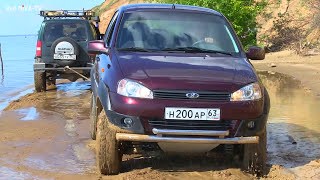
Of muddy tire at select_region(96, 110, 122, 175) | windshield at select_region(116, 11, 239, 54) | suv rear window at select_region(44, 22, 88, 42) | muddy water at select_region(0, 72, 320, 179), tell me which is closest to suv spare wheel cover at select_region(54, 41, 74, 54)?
suv rear window at select_region(44, 22, 88, 42)

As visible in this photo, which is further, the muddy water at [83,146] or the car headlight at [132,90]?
the muddy water at [83,146]

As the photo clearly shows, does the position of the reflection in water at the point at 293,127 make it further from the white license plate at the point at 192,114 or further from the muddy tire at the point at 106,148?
the muddy tire at the point at 106,148

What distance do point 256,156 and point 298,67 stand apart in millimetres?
14419

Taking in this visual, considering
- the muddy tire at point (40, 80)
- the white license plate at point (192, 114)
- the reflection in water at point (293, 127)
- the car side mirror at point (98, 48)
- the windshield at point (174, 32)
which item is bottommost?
the muddy tire at point (40, 80)

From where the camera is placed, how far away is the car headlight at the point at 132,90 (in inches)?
185

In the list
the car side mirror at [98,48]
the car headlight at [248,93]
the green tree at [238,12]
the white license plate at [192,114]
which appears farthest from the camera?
the green tree at [238,12]

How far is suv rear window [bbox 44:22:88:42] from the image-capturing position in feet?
41.7

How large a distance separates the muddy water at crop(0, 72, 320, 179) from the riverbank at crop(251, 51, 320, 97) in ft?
10.2

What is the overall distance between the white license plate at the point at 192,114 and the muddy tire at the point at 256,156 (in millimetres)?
588

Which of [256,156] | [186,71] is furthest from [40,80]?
[256,156]

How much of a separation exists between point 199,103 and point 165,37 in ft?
4.31

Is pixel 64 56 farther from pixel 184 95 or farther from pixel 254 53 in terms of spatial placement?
pixel 184 95

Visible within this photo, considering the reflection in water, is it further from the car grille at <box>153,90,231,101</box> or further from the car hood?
the car grille at <box>153,90,231,101</box>

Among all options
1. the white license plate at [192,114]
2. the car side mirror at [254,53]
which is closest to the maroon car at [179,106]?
the white license plate at [192,114]
